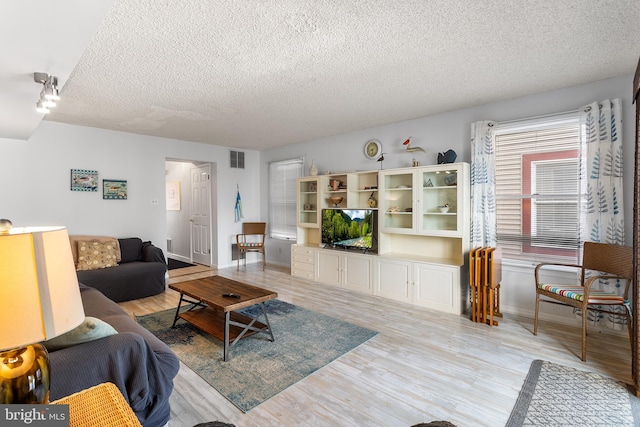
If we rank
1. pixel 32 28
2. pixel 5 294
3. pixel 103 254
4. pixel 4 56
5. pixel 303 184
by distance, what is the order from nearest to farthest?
1. pixel 5 294
2. pixel 32 28
3. pixel 4 56
4. pixel 103 254
5. pixel 303 184

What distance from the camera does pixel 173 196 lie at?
7.88 m

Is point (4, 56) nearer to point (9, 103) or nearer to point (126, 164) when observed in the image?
point (9, 103)

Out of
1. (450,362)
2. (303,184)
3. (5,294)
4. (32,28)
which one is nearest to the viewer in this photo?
(5,294)

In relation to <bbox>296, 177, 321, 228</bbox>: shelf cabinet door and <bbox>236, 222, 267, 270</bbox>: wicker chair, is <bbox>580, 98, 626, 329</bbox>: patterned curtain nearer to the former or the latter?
<bbox>296, 177, 321, 228</bbox>: shelf cabinet door

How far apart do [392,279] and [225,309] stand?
8.23ft

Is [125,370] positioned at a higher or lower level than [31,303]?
lower

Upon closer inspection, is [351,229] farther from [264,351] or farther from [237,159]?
[237,159]

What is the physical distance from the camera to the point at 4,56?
6.53 feet

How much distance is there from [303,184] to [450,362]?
13.1 ft

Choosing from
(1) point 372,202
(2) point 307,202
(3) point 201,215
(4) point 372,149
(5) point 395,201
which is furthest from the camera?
(3) point 201,215

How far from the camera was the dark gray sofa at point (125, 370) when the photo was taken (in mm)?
1457

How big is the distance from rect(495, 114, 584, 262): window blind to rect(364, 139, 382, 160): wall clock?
1719 mm

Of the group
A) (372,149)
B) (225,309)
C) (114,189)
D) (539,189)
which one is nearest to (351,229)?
(372,149)

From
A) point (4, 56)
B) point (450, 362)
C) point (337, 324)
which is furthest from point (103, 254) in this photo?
point (450, 362)
